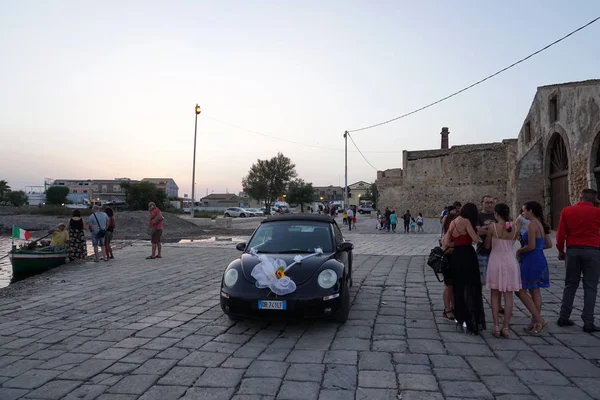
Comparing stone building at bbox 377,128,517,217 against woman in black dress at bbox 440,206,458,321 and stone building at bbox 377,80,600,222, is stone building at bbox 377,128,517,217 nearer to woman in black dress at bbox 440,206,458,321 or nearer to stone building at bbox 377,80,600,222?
stone building at bbox 377,80,600,222

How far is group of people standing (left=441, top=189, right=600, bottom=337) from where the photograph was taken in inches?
199

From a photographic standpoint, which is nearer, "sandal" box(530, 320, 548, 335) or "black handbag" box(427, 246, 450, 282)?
"sandal" box(530, 320, 548, 335)

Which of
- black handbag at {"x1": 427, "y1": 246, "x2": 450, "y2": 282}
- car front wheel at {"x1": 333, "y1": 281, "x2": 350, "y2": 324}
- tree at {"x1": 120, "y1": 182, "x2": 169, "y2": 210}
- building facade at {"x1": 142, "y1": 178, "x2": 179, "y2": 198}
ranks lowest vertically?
car front wheel at {"x1": 333, "y1": 281, "x2": 350, "y2": 324}

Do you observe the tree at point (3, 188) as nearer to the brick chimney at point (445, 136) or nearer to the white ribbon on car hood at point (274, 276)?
the brick chimney at point (445, 136)

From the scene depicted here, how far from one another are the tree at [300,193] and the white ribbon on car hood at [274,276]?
5951 cm

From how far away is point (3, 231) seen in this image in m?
30.2

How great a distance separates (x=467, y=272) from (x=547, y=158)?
1632 centimetres

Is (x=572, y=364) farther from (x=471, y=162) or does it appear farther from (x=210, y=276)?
(x=471, y=162)

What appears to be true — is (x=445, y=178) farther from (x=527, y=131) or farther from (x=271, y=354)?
(x=271, y=354)

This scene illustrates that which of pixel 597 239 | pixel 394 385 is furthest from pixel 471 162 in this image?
pixel 394 385

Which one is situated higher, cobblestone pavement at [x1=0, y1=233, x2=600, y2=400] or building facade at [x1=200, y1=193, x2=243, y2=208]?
building facade at [x1=200, y1=193, x2=243, y2=208]

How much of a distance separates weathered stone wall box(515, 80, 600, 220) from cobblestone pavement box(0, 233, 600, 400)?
8.48 metres

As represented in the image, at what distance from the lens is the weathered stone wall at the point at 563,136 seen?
1361 cm

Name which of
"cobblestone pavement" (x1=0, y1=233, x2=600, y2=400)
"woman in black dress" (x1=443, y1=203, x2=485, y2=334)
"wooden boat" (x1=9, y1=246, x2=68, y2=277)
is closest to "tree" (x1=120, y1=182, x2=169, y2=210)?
"wooden boat" (x1=9, y1=246, x2=68, y2=277)
